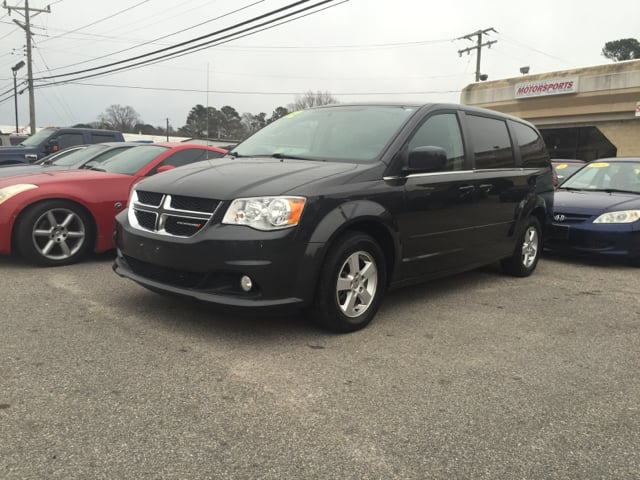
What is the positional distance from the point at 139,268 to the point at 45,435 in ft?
5.71

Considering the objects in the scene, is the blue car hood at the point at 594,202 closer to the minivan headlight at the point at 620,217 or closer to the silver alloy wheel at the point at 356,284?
the minivan headlight at the point at 620,217

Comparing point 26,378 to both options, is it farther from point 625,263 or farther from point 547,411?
point 625,263

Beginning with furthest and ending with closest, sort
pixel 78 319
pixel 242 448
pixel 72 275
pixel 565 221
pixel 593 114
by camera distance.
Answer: pixel 593 114
pixel 565 221
pixel 72 275
pixel 78 319
pixel 242 448

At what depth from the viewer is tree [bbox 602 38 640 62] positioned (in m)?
47.1

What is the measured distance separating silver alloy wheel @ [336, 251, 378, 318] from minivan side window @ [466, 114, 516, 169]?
174 cm

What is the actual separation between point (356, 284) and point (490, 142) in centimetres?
236

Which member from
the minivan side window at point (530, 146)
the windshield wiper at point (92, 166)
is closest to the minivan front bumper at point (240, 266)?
the minivan side window at point (530, 146)

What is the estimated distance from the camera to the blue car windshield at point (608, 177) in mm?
7770

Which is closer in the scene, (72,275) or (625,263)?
(72,275)

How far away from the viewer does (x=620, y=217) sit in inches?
273

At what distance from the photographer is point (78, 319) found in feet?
13.2

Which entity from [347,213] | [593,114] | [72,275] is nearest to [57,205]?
[72,275]

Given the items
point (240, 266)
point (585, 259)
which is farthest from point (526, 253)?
point (240, 266)

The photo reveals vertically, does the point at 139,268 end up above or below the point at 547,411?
above
